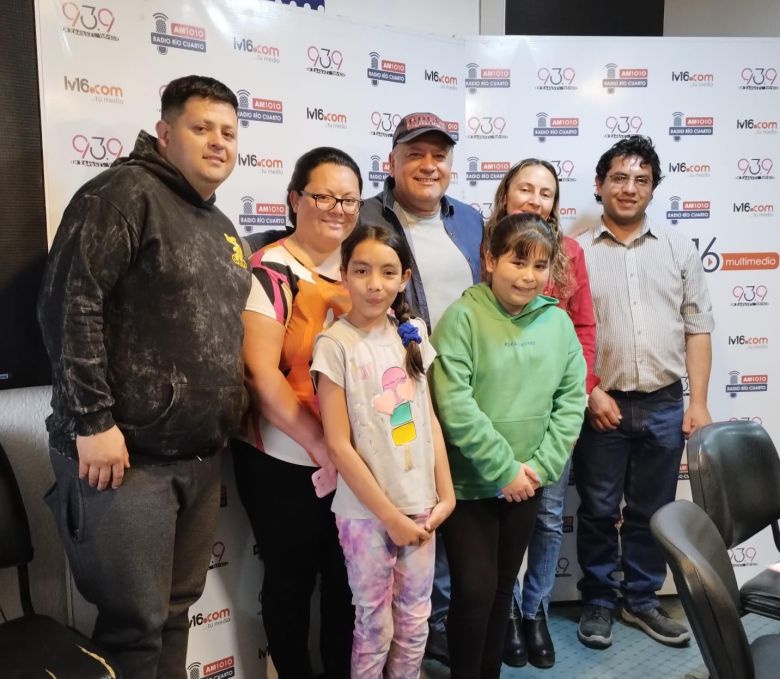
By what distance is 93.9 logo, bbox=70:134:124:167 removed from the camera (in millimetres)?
1920

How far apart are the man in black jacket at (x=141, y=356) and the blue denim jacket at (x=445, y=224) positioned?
0.60 m

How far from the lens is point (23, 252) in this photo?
5.89ft

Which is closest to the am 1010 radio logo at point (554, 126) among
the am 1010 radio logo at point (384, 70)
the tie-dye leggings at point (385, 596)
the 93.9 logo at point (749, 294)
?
the am 1010 radio logo at point (384, 70)

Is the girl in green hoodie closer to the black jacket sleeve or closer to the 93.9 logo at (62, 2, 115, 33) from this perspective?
the black jacket sleeve

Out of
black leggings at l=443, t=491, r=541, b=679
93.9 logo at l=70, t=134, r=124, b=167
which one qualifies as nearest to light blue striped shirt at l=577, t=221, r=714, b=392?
black leggings at l=443, t=491, r=541, b=679

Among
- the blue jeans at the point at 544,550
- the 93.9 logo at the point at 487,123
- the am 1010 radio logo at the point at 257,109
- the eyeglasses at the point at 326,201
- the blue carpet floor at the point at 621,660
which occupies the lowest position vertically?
the blue carpet floor at the point at 621,660

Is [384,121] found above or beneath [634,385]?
above

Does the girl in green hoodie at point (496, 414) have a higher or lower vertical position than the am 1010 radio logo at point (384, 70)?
lower

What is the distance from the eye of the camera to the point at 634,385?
2537mm

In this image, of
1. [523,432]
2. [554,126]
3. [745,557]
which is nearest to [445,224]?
[523,432]

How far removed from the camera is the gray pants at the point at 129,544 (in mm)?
1465

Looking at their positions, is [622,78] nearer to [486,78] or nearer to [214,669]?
[486,78]

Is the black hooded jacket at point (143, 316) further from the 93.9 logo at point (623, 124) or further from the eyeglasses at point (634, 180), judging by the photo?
the 93.9 logo at point (623, 124)

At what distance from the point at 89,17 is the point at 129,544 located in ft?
5.19
